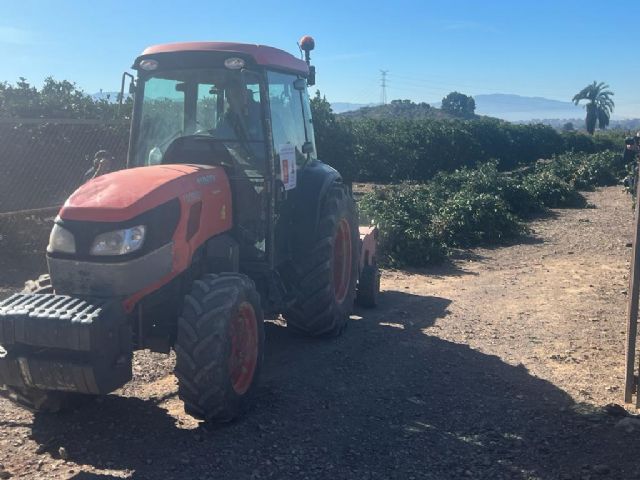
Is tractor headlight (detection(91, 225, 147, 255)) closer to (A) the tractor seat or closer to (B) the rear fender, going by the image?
(A) the tractor seat

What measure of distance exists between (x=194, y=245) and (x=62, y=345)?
126 cm

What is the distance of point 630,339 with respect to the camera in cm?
534

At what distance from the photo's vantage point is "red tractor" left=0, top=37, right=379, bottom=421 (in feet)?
13.2

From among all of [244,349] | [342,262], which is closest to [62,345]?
[244,349]

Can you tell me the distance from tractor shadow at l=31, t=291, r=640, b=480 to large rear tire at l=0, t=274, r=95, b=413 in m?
0.10

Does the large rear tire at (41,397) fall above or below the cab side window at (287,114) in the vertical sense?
below

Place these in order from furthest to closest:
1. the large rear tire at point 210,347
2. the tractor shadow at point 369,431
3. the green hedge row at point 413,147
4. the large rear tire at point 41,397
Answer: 1. the green hedge row at point 413,147
2. the large rear tire at point 41,397
3. the large rear tire at point 210,347
4. the tractor shadow at point 369,431

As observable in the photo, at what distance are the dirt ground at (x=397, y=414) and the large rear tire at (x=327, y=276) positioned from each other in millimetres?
246

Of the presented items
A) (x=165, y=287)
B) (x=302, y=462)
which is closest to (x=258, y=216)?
(x=165, y=287)

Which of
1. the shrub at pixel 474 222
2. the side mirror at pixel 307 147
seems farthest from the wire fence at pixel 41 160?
the shrub at pixel 474 222

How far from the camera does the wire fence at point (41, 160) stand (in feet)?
32.4

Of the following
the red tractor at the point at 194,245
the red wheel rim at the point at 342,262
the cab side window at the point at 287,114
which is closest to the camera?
the red tractor at the point at 194,245

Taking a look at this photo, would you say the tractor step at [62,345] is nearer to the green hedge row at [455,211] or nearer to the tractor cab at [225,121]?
the tractor cab at [225,121]

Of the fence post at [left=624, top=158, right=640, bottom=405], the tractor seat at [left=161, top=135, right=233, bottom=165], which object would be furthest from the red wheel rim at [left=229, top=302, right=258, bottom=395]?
the fence post at [left=624, top=158, right=640, bottom=405]
